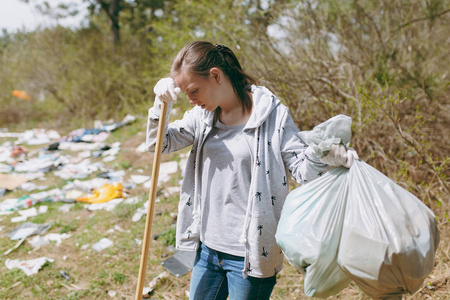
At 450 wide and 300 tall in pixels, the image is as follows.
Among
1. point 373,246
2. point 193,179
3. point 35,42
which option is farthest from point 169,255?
point 35,42

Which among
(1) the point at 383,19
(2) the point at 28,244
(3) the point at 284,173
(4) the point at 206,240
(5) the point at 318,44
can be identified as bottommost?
(2) the point at 28,244

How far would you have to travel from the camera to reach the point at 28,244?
11.5 feet

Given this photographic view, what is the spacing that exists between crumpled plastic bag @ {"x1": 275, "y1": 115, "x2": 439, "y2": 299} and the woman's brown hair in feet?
1.53

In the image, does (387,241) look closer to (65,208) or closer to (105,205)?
(105,205)

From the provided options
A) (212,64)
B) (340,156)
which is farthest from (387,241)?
(212,64)

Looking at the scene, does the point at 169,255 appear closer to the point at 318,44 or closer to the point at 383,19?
the point at 318,44

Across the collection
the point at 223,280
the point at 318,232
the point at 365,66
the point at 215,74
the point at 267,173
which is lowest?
the point at 223,280

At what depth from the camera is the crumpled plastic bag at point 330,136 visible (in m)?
1.17

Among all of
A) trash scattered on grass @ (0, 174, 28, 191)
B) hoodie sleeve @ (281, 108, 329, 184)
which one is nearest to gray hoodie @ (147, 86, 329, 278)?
hoodie sleeve @ (281, 108, 329, 184)

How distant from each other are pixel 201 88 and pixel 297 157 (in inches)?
20.5

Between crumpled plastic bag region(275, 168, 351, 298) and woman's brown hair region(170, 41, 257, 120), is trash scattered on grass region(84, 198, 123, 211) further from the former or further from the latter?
crumpled plastic bag region(275, 168, 351, 298)

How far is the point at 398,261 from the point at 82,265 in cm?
297

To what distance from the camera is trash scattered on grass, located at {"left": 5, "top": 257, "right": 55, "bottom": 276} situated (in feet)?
9.88

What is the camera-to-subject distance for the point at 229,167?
4.89ft
